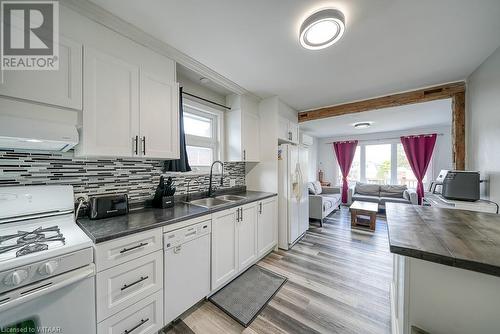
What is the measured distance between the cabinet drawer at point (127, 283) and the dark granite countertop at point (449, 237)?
1.49 m

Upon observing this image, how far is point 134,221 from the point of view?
134cm

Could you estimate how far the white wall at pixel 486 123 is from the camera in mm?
1727

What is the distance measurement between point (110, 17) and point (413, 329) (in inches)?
107

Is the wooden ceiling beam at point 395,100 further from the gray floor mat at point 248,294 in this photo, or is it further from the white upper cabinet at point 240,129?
the gray floor mat at point 248,294

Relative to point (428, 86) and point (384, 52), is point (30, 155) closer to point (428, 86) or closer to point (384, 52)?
point (384, 52)

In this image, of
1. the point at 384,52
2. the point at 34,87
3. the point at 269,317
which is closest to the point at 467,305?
the point at 269,317

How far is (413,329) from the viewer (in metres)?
0.91

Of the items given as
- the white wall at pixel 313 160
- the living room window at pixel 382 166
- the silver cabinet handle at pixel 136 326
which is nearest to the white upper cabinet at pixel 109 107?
the silver cabinet handle at pixel 136 326

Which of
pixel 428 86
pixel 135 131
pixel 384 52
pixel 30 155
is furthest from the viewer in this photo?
pixel 428 86

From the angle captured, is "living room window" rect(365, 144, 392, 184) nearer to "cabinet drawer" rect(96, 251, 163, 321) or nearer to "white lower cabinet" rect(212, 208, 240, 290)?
Result: "white lower cabinet" rect(212, 208, 240, 290)

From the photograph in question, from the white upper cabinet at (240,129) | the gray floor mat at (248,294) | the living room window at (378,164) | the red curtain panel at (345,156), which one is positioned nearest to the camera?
the gray floor mat at (248,294)

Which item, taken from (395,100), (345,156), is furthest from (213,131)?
(345,156)

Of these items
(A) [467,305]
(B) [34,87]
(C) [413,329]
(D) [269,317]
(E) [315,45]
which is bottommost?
(D) [269,317]

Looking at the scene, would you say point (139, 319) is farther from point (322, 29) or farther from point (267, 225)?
point (322, 29)
